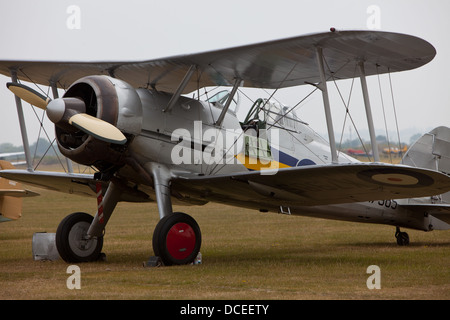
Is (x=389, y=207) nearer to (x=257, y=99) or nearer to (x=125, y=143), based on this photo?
(x=257, y=99)

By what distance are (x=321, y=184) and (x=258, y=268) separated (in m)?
1.50

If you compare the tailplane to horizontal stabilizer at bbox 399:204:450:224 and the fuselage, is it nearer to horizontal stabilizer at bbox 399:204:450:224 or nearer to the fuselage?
horizontal stabilizer at bbox 399:204:450:224

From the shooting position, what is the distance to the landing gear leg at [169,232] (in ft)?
28.5

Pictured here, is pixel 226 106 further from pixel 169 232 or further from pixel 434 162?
pixel 434 162

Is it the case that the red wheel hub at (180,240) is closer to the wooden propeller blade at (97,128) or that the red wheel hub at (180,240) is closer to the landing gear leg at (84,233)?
the wooden propeller blade at (97,128)

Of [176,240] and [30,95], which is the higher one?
[30,95]

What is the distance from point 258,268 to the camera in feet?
29.2

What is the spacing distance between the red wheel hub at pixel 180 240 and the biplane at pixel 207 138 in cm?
2

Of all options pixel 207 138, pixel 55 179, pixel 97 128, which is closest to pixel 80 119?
pixel 97 128

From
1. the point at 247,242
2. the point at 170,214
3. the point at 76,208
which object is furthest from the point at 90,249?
the point at 76,208

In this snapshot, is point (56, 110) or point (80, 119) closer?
point (80, 119)

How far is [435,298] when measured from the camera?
20.5 ft

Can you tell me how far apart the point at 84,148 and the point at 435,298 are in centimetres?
476

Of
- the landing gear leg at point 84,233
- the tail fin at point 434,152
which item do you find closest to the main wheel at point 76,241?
the landing gear leg at point 84,233
